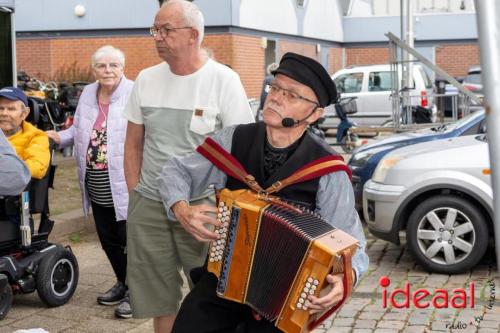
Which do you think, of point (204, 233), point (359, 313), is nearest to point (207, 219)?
point (204, 233)

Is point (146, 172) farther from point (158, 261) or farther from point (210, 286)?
point (210, 286)

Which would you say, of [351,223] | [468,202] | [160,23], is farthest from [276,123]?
[468,202]

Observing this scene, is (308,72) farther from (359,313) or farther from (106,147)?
(359,313)

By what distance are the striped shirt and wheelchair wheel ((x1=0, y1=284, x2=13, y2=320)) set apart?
84 cm

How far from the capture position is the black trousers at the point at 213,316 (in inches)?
136

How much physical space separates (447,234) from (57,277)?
3.28 m

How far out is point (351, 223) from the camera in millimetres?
3521

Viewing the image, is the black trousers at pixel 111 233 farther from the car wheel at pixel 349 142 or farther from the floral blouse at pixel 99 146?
the car wheel at pixel 349 142

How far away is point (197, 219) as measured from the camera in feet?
11.6

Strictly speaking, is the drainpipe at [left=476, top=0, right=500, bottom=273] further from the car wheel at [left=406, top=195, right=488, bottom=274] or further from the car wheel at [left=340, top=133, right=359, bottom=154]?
the car wheel at [left=340, top=133, right=359, bottom=154]

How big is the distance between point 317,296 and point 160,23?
6.30 feet

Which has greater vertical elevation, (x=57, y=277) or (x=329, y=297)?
(x=329, y=297)

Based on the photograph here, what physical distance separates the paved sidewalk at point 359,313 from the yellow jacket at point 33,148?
39.4 inches

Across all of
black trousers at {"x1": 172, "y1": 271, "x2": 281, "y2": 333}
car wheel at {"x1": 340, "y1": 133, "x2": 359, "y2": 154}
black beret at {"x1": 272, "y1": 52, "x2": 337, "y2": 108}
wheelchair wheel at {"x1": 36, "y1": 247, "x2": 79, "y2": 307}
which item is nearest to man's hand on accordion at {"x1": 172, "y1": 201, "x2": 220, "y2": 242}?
black trousers at {"x1": 172, "y1": 271, "x2": 281, "y2": 333}
